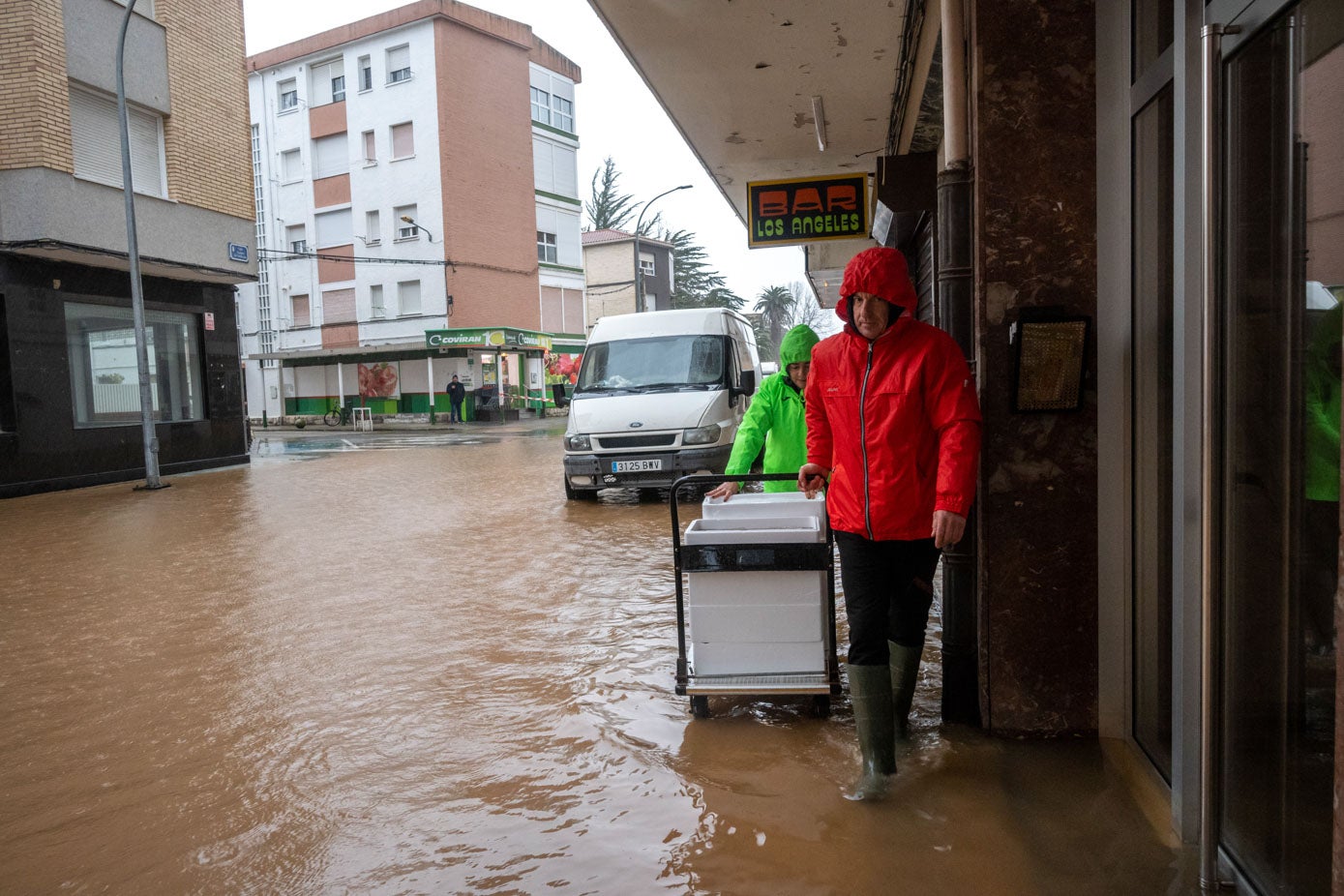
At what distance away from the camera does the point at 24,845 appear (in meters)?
3.33

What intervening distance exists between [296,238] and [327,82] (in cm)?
639

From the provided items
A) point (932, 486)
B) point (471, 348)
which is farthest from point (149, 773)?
point (471, 348)

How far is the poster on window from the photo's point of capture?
1553 inches

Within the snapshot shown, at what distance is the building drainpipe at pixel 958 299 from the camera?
385 centimetres

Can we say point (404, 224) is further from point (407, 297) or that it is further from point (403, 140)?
point (403, 140)

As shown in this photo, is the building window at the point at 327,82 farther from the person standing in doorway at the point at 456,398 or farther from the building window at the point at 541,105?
the person standing in doorway at the point at 456,398

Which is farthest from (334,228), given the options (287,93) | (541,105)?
(541,105)

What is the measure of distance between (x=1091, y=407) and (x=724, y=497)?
1.67 meters

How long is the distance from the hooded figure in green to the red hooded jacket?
1.98m

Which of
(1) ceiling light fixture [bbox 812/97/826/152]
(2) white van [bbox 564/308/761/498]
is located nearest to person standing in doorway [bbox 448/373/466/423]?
(2) white van [bbox 564/308/761/498]

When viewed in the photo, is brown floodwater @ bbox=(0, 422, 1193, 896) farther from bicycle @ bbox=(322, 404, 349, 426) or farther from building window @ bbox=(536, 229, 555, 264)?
building window @ bbox=(536, 229, 555, 264)

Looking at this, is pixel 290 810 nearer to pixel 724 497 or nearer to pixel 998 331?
pixel 724 497

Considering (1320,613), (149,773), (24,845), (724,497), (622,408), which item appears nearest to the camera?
(1320,613)

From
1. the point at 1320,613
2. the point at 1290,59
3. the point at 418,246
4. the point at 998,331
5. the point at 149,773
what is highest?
the point at 418,246
